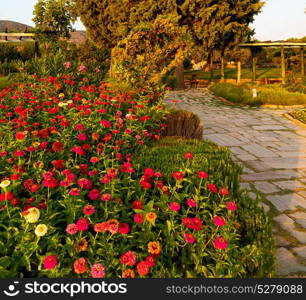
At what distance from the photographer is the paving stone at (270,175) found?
194 inches

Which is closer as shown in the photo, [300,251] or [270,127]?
[300,251]

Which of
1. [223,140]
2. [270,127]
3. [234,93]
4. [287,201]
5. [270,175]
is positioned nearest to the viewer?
[287,201]

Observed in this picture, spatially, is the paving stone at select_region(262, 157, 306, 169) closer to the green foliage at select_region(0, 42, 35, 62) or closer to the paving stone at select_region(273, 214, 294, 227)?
the paving stone at select_region(273, 214, 294, 227)

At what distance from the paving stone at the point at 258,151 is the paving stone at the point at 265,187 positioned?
1566 mm

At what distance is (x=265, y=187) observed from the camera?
180 inches

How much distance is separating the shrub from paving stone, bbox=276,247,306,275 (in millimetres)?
2739

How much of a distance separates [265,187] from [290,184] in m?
0.49

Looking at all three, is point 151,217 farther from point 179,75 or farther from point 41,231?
point 179,75

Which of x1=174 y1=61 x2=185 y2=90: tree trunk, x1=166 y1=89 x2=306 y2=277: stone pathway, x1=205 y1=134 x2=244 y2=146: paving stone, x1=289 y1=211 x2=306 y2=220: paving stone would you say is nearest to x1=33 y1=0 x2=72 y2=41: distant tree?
x1=174 y1=61 x2=185 y2=90: tree trunk

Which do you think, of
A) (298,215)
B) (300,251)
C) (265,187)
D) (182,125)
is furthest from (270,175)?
(300,251)

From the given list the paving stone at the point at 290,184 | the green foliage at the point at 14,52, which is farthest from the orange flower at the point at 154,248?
the green foliage at the point at 14,52

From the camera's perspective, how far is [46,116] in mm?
4434

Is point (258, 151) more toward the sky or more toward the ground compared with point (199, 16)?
more toward the ground

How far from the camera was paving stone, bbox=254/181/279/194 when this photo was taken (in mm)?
4428
